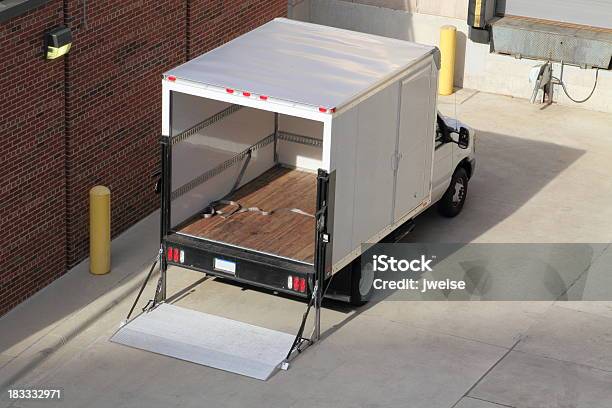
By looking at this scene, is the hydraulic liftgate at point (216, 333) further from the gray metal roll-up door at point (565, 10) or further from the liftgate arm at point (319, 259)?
the gray metal roll-up door at point (565, 10)

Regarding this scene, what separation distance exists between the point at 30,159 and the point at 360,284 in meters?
4.04

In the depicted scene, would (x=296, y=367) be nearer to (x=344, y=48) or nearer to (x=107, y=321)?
(x=107, y=321)

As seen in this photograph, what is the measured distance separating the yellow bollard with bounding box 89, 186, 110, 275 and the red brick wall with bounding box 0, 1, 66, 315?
1.18ft

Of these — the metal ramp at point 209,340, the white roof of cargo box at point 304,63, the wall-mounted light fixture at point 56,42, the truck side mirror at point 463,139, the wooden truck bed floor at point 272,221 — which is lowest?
the metal ramp at point 209,340

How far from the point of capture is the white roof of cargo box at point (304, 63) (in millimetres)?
15586

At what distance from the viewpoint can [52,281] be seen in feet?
56.6

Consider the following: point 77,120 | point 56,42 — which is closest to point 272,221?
point 77,120

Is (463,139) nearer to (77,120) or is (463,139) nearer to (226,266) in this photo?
(226,266)

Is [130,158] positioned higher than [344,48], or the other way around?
[344,48]

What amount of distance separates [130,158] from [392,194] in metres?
3.63

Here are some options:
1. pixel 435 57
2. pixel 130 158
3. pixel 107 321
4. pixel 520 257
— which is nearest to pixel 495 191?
pixel 520 257

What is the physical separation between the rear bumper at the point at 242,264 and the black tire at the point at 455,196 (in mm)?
3973

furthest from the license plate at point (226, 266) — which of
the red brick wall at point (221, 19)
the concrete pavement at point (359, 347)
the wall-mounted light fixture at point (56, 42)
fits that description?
the red brick wall at point (221, 19)

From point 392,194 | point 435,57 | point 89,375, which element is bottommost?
point 89,375
